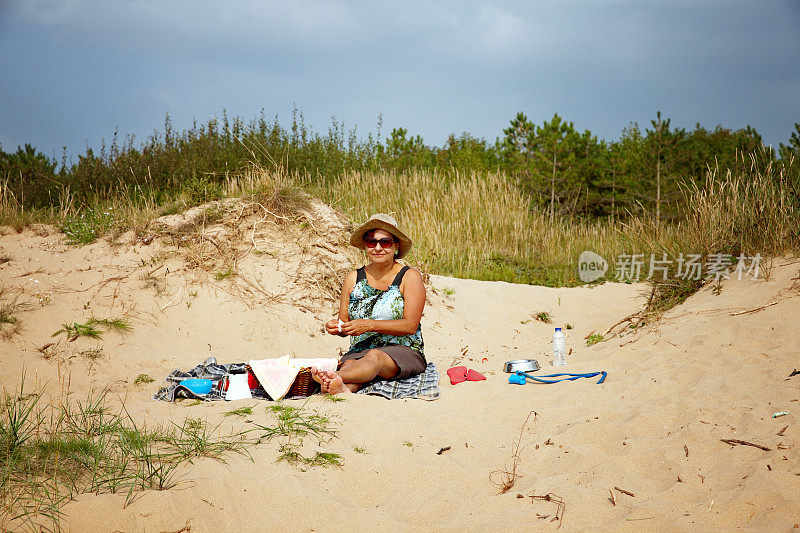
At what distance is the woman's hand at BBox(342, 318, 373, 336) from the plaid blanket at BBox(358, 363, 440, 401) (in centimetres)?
44

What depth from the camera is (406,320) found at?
4531 millimetres

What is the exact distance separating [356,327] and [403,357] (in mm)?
490

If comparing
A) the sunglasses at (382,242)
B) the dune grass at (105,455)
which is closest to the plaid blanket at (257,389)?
the dune grass at (105,455)

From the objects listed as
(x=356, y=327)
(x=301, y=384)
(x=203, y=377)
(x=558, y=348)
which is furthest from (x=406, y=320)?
(x=203, y=377)

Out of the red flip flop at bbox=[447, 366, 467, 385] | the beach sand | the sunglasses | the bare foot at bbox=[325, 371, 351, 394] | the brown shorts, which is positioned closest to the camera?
the beach sand

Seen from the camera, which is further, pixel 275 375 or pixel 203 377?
pixel 203 377

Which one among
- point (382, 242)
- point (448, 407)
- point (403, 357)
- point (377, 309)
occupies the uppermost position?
point (382, 242)

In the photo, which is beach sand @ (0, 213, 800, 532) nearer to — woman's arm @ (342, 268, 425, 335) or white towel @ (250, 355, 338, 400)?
white towel @ (250, 355, 338, 400)

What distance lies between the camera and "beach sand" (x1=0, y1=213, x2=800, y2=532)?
2521 mm

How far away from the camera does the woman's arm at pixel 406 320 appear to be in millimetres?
4305

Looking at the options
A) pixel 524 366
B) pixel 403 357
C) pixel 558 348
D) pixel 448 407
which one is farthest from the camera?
pixel 558 348

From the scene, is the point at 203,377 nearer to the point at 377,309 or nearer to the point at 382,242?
the point at 377,309

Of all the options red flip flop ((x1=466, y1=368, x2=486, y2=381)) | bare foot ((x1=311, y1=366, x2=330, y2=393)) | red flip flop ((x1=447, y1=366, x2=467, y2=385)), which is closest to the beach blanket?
bare foot ((x1=311, y1=366, x2=330, y2=393))

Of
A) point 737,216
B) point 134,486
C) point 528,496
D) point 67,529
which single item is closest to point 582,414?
point 528,496
